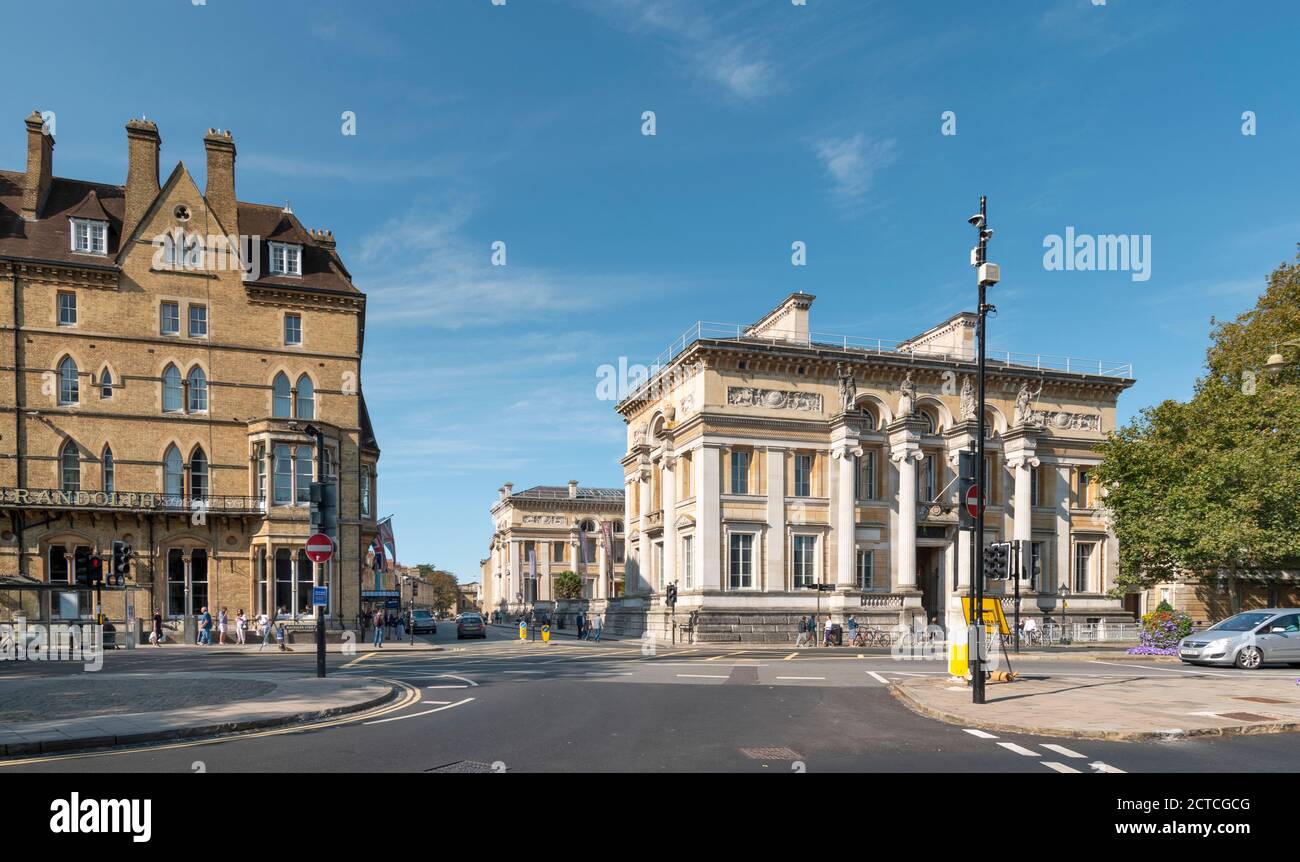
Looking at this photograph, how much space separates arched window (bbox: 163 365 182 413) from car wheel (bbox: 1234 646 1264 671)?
134ft

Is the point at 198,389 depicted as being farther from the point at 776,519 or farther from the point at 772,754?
the point at 772,754

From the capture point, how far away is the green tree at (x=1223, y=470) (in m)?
33.1

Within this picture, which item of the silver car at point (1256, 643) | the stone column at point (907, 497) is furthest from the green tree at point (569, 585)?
the silver car at point (1256, 643)

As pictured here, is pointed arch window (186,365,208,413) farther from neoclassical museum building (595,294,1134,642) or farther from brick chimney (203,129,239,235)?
neoclassical museum building (595,294,1134,642)

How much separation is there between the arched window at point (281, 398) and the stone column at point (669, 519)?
18.8 metres

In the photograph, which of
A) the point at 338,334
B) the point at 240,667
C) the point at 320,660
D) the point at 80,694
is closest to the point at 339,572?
the point at 338,334

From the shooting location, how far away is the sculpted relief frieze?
44.4 m

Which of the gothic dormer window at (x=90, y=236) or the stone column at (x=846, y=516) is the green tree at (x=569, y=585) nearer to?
the stone column at (x=846, y=516)

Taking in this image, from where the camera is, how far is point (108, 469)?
3962 cm

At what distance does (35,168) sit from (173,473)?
15185 millimetres

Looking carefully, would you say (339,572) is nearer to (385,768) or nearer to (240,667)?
(240,667)

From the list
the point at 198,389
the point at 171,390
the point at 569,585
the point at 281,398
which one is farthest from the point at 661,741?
the point at 569,585

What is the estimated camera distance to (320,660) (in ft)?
66.5

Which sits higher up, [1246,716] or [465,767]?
[465,767]
